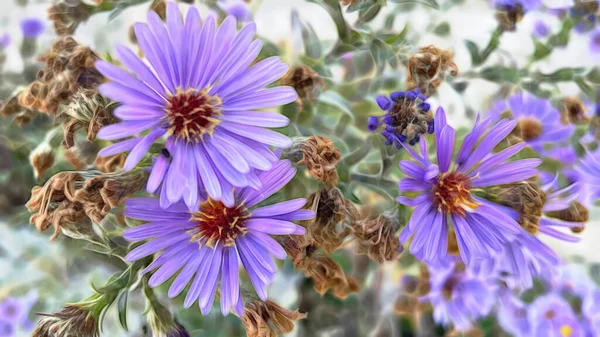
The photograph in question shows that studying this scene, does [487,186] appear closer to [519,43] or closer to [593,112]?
[593,112]

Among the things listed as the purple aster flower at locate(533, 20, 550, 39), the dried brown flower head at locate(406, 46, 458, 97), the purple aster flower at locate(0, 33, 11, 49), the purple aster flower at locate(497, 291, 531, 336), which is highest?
the dried brown flower head at locate(406, 46, 458, 97)

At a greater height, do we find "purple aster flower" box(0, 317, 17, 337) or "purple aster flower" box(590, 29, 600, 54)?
"purple aster flower" box(590, 29, 600, 54)

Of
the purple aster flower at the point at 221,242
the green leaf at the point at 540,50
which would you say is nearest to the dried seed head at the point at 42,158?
the purple aster flower at the point at 221,242

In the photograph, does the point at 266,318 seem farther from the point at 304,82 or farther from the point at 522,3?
the point at 522,3

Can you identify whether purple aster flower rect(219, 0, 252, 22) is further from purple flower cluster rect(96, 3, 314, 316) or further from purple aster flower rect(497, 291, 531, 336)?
purple aster flower rect(497, 291, 531, 336)

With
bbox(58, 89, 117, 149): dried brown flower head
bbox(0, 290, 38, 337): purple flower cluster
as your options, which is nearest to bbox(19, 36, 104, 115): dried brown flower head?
bbox(58, 89, 117, 149): dried brown flower head

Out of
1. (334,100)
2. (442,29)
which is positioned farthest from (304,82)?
(442,29)
